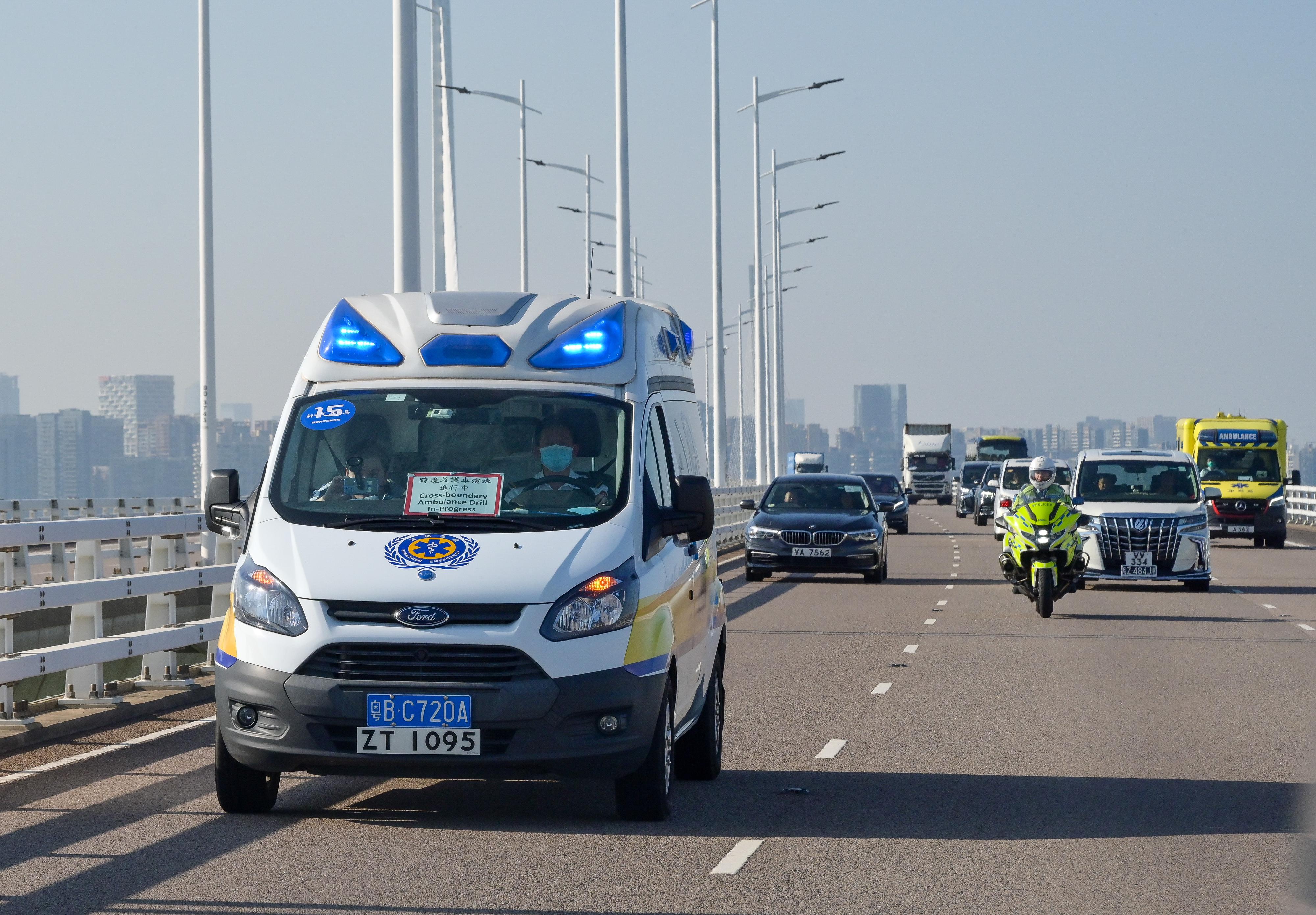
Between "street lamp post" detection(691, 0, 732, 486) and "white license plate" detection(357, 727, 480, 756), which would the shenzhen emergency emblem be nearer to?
"white license plate" detection(357, 727, 480, 756)

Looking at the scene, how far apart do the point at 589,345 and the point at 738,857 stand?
2537mm

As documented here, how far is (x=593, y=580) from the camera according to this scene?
8.01m

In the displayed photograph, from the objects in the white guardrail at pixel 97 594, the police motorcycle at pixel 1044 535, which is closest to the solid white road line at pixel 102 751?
the white guardrail at pixel 97 594

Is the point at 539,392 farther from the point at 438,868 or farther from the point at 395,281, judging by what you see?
the point at 395,281

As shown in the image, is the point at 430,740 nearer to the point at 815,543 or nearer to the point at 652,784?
the point at 652,784

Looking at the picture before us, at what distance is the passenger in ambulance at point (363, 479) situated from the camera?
8578 mm

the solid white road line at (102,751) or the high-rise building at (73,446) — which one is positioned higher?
the high-rise building at (73,446)

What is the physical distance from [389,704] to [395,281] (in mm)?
12274

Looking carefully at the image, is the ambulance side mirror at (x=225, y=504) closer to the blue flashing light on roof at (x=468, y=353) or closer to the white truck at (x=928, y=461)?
the blue flashing light on roof at (x=468, y=353)

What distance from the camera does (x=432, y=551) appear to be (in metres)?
8.09

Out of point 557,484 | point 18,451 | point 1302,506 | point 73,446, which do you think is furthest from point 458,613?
point 73,446

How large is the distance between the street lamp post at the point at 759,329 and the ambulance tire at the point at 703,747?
45398 millimetres

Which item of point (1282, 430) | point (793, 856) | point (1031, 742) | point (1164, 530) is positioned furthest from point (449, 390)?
point (1282, 430)

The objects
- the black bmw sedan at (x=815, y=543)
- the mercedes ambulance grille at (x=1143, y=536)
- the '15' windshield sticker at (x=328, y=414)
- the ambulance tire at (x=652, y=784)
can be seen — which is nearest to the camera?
the ambulance tire at (x=652, y=784)
